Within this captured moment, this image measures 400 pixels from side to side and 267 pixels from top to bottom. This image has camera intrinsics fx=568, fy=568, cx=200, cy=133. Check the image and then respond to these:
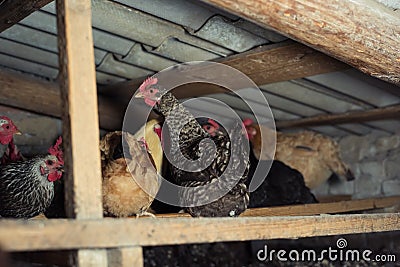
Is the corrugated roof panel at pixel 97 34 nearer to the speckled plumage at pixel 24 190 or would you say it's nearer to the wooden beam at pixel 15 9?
the wooden beam at pixel 15 9

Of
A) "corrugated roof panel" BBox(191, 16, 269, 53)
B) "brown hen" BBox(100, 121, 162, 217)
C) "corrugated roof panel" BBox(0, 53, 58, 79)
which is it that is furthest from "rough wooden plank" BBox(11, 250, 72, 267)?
"corrugated roof panel" BBox(0, 53, 58, 79)

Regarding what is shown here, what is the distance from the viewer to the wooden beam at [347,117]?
2.87 metres

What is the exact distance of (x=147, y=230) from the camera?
A: 123 cm

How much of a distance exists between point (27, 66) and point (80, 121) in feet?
4.74

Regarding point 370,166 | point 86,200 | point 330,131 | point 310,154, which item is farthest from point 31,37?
point 370,166

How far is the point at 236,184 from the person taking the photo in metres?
2.01

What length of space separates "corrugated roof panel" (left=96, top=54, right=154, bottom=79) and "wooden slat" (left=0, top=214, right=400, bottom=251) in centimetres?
118

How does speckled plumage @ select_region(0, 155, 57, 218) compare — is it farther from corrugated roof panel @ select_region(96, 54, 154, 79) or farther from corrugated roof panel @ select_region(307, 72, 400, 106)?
corrugated roof panel @ select_region(307, 72, 400, 106)

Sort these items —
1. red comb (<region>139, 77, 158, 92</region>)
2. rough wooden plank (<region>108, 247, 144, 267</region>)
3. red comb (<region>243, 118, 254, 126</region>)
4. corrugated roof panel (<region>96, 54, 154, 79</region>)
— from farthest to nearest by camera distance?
red comb (<region>243, 118, 254, 126</region>) < corrugated roof panel (<region>96, 54, 154, 79</region>) < red comb (<region>139, 77, 158, 92</region>) < rough wooden plank (<region>108, 247, 144, 267</region>)

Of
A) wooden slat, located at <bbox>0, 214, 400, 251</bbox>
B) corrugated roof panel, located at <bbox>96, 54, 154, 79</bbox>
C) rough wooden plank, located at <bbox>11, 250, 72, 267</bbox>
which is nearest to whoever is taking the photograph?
wooden slat, located at <bbox>0, 214, 400, 251</bbox>

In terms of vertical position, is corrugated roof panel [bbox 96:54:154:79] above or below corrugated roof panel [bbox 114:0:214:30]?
above

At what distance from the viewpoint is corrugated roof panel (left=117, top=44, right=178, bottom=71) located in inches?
90.4

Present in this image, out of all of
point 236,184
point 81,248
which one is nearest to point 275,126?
point 236,184

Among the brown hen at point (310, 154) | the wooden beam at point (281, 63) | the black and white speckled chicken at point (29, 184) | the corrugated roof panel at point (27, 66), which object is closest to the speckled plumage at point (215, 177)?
the wooden beam at point (281, 63)
